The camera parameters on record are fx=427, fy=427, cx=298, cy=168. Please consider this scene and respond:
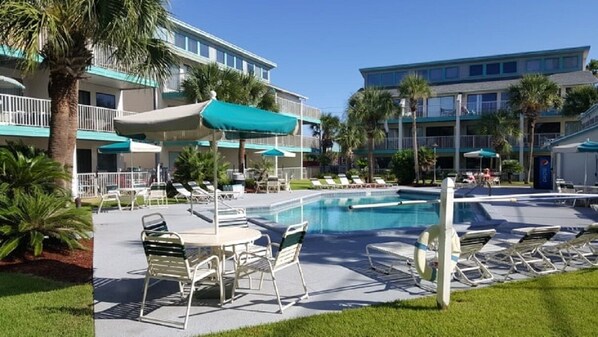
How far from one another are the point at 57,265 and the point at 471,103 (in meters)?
38.1

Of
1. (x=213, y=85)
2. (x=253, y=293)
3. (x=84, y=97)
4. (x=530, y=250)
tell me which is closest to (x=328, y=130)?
(x=213, y=85)

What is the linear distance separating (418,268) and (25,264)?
6292mm

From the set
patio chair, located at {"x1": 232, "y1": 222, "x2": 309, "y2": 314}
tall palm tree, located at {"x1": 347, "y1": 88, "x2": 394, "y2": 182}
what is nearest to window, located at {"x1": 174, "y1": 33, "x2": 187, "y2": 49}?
tall palm tree, located at {"x1": 347, "y1": 88, "x2": 394, "y2": 182}

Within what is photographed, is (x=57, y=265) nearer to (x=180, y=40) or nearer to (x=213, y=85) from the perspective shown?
(x=213, y=85)

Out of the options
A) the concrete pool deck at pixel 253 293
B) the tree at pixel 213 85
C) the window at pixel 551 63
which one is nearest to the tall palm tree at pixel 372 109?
the tree at pixel 213 85

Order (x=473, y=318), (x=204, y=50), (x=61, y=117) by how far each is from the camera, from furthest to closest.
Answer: (x=204, y=50) < (x=61, y=117) < (x=473, y=318)

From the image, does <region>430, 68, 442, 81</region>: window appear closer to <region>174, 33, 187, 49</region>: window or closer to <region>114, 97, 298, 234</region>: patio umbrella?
<region>174, 33, 187, 49</region>: window

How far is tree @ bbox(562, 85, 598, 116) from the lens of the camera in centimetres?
3183

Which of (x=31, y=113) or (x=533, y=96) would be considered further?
(x=533, y=96)

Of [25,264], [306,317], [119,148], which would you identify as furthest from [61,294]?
[119,148]

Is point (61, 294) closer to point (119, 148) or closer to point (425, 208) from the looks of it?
point (119, 148)

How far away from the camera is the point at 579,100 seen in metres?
32.4

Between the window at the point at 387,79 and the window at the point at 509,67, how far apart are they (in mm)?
11200

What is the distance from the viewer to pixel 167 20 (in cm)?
1108
